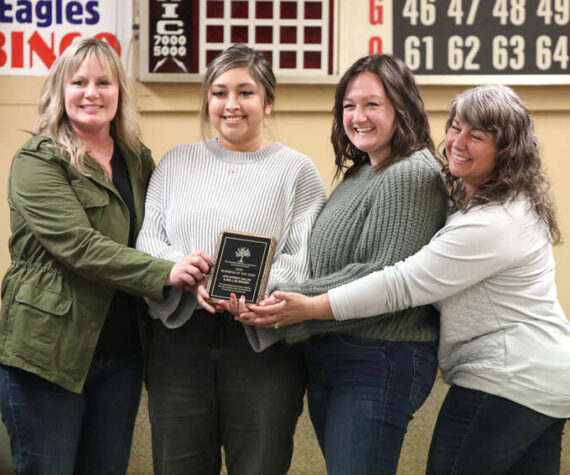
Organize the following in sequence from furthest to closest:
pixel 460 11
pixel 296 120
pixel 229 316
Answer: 1. pixel 296 120
2. pixel 460 11
3. pixel 229 316

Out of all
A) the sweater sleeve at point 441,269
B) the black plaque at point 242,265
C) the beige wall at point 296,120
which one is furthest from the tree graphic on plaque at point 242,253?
the beige wall at point 296,120

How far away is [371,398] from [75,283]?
80 centimetres

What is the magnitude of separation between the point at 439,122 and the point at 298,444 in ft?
4.66

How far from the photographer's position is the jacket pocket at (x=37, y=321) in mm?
1908

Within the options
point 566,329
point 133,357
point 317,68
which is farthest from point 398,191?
point 317,68

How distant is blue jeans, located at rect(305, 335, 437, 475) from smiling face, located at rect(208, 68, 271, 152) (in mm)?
596

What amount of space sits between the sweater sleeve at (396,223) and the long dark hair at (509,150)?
0.36ft

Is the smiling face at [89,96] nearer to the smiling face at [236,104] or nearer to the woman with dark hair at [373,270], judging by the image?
the smiling face at [236,104]

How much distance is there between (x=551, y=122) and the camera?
10.5 ft

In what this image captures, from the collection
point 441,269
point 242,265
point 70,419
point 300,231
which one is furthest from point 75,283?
point 441,269

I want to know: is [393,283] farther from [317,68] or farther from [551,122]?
[551,122]

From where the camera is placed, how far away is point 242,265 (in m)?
1.84

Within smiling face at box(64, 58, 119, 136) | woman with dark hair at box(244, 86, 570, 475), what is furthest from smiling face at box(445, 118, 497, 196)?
smiling face at box(64, 58, 119, 136)

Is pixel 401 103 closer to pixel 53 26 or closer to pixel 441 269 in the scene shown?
pixel 441 269
